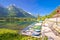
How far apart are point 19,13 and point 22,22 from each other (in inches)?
11.0

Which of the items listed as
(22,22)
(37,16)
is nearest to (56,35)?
(37,16)

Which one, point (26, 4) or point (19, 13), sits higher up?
point (26, 4)

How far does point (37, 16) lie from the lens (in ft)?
12.7

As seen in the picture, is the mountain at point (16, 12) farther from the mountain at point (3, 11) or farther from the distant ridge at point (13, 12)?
the mountain at point (3, 11)

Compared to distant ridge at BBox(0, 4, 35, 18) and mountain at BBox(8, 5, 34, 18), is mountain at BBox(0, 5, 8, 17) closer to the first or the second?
distant ridge at BBox(0, 4, 35, 18)

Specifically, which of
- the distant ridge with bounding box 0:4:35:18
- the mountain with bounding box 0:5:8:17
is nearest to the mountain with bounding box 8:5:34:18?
the distant ridge with bounding box 0:4:35:18

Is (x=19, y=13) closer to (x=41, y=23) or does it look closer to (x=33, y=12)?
(x=33, y=12)

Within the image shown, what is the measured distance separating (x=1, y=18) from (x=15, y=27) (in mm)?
477

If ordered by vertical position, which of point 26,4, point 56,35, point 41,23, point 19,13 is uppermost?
point 26,4

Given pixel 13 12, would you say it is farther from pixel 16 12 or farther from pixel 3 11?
pixel 3 11

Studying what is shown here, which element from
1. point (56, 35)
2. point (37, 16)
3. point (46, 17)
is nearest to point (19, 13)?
point (37, 16)

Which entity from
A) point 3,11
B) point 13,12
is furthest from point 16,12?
point 3,11

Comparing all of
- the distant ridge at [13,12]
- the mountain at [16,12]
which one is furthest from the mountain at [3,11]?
the mountain at [16,12]

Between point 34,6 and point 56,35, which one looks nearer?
point 56,35
